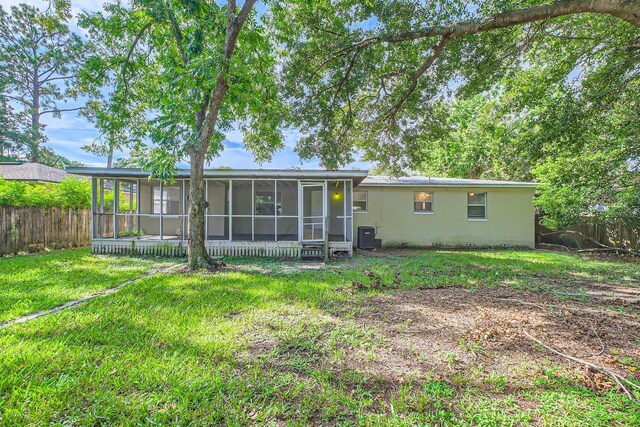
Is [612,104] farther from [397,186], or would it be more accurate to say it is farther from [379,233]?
[379,233]

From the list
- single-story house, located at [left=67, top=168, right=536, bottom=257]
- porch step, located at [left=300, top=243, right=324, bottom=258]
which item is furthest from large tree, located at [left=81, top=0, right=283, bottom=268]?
single-story house, located at [left=67, top=168, right=536, bottom=257]

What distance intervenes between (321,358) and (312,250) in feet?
22.1

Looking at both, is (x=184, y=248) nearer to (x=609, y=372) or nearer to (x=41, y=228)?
(x=41, y=228)

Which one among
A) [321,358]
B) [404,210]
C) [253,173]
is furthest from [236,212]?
[321,358]

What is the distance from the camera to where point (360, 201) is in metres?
13.0

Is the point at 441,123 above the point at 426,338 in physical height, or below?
above

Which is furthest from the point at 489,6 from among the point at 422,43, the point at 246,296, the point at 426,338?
the point at 246,296

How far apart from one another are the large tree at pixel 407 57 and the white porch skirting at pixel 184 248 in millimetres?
3401

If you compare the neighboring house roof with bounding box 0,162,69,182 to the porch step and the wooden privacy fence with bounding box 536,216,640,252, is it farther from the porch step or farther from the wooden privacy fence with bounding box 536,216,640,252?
the wooden privacy fence with bounding box 536,216,640,252

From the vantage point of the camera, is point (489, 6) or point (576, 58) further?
point (576, 58)

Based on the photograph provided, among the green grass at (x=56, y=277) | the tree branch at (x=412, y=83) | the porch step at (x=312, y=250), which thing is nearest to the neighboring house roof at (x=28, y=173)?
the green grass at (x=56, y=277)

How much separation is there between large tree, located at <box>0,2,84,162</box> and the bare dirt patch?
24746 millimetres

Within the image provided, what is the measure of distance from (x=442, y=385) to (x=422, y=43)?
832cm

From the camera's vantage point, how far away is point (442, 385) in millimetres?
2375
